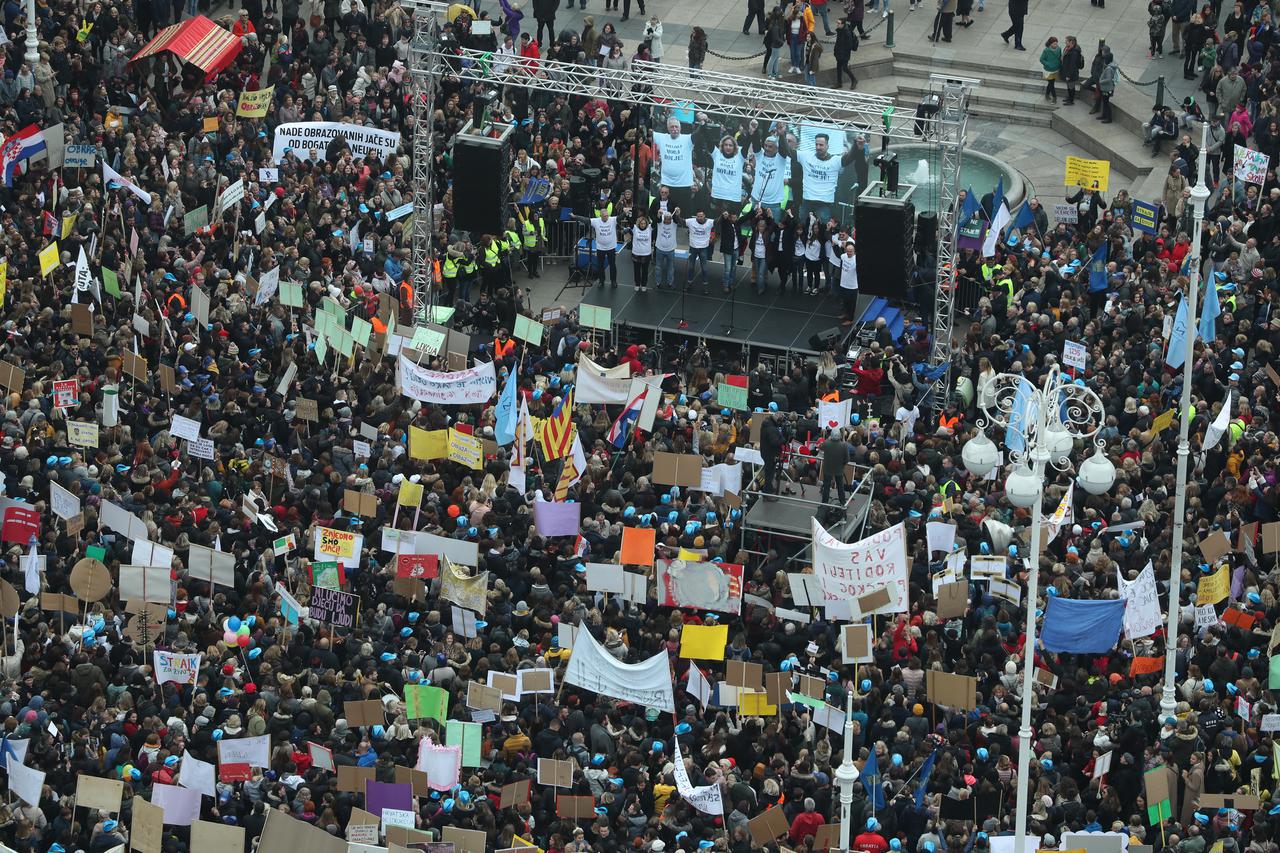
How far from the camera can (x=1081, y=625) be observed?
100 feet

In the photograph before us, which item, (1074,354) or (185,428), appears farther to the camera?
(1074,354)

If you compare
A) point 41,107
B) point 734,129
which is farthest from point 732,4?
point 41,107

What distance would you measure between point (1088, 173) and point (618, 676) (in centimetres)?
1700

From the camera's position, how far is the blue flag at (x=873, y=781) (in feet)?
95.2

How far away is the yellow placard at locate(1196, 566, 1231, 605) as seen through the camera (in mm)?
31438

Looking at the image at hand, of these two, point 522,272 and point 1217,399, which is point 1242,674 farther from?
point 522,272

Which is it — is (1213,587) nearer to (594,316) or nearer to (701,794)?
(701,794)

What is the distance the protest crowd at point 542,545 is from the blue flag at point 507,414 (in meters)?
0.05

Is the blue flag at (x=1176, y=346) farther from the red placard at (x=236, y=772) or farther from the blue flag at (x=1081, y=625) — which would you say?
the red placard at (x=236, y=772)

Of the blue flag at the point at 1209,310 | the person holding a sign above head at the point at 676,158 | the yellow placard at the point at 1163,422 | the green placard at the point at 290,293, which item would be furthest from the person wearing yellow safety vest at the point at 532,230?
the blue flag at the point at 1209,310

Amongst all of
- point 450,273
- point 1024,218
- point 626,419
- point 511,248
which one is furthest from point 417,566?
point 1024,218

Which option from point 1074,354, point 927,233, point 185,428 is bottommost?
point 185,428

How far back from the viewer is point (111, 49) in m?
48.3

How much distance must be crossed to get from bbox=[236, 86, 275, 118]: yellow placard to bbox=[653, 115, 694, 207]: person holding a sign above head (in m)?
7.42
